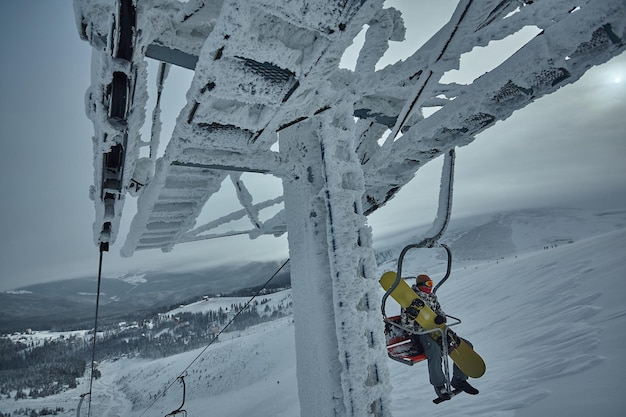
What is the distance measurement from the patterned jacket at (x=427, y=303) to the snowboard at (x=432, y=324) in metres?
→ 0.13

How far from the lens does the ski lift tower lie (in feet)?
4.12

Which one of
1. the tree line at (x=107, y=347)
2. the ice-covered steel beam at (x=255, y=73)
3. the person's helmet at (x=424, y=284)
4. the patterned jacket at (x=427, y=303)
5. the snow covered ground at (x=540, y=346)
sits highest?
the ice-covered steel beam at (x=255, y=73)

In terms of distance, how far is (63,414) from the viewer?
148ft

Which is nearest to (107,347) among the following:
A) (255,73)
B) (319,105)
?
(319,105)

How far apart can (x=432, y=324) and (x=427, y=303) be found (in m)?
0.80

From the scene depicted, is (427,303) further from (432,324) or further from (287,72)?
(287,72)

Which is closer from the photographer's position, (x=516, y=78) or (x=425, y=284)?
(x=516, y=78)

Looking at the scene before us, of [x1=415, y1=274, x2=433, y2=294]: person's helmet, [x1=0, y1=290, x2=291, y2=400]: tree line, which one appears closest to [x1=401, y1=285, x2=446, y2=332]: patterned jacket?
[x1=415, y1=274, x2=433, y2=294]: person's helmet

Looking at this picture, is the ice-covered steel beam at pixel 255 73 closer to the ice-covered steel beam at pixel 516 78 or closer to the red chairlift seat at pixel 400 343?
the ice-covered steel beam at pixel 516 78

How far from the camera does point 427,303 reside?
507 centimetres

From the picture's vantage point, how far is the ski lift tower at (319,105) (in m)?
1.26

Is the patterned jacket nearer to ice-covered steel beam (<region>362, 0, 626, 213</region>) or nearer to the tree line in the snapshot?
ice-covered steel beam (<region>362, 0, 626, 213</region>)

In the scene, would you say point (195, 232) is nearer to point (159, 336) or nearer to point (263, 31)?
point (263, 31)

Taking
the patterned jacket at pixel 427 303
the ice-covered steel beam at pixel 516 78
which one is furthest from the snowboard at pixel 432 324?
the ice-covered steel beam at pixel 516 78
